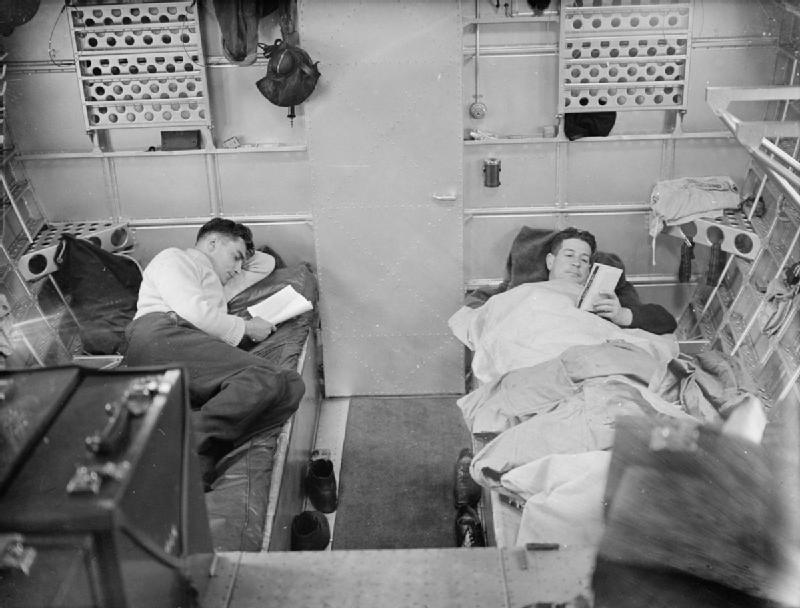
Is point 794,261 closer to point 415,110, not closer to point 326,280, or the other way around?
point 415,110

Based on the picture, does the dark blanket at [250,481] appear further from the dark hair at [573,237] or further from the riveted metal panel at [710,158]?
the riveted metal panel at [710,158]

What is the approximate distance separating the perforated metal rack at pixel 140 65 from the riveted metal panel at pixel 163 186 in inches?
8.8

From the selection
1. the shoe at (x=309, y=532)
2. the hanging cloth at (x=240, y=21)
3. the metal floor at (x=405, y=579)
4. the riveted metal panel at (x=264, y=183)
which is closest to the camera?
the metal floor at (x=405, y=579)

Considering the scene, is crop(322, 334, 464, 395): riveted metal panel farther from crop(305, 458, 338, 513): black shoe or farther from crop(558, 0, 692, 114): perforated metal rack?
crop(558, 0, 692, 114): perforated metal rack

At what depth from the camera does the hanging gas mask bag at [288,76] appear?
4.53 m

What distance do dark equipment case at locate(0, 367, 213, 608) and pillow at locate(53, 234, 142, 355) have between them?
3162mm

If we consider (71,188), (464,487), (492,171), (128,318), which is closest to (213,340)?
(128,318)

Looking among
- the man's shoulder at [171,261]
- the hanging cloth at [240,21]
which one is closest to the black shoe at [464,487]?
the man's shoulder at [171,261]

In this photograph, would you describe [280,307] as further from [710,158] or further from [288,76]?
[710,158]

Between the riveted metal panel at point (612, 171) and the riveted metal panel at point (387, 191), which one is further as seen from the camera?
the riveted metal panel at point (612, 171)

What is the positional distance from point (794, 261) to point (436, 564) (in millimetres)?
3245

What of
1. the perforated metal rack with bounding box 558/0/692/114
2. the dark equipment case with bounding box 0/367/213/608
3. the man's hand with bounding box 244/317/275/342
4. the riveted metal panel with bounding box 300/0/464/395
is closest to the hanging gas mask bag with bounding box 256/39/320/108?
the riveted metal panel with bounding box 300/0/464/395

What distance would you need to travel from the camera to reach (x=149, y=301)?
14.2 feet

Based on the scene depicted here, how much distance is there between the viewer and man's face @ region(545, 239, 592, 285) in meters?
4.79
